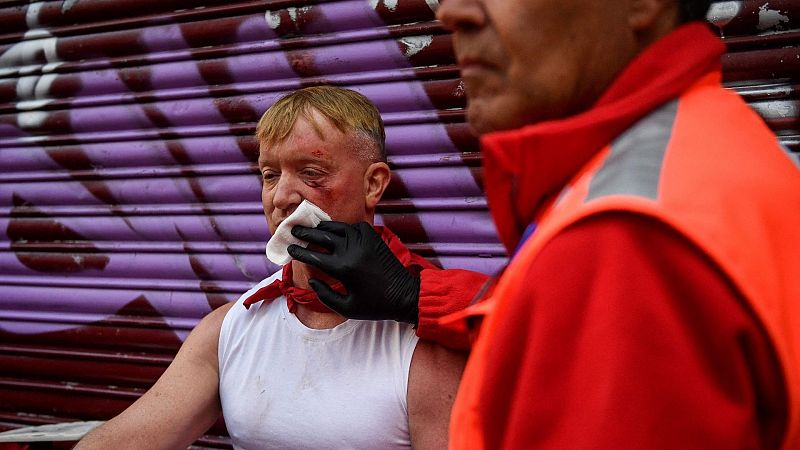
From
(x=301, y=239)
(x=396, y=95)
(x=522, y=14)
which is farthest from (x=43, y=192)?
(x=522, y=14)

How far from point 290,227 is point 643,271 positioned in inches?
59.2

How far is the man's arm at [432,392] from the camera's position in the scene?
2.04 metres

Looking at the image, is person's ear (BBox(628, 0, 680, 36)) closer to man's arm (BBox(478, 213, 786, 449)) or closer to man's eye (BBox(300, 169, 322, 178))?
man's arm (BBox(478, 213, 786, 449))

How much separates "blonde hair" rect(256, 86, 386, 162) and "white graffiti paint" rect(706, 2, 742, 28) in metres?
1.33

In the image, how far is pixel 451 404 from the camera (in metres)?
2.05

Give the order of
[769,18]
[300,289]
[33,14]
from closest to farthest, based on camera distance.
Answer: [300,289] → [769,18] → [33,14]

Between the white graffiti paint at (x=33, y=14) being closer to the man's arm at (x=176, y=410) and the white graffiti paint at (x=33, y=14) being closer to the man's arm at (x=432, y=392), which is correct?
the man's arm at (x=176, y=410)

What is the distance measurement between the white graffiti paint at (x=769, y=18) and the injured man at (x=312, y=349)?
57.2 inches

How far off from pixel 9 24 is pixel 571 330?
13.8ft

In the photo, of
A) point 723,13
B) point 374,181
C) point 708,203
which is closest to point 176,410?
point 374,181

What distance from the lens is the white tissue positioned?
2.18 m

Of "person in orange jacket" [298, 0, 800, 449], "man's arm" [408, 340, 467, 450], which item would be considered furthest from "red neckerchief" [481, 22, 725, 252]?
"man's arm" [408, 340, 467, 450]

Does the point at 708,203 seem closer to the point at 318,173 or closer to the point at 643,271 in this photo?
the point at 643,271

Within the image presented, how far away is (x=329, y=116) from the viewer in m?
2.29
